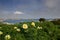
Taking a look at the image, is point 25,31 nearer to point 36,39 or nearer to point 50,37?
point 36,39

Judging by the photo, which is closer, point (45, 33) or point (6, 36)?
point (6, 36)

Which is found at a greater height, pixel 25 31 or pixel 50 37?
pixel 25 31

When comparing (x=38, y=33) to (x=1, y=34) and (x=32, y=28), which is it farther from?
(x=1, y=34)

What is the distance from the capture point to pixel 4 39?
6.90 meters

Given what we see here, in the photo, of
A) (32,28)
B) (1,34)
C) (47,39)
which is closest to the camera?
(1,34)

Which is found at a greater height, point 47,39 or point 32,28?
point 32,28

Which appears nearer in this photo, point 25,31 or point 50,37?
point 25,31

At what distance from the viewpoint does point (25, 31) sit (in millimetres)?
7383

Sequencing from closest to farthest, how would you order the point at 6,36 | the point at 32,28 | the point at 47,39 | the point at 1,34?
the point at 6,36
the point at 1,34
the point at 32,28
the point at 47,39

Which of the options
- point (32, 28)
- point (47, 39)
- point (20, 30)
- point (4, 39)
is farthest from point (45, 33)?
point (4, 39)

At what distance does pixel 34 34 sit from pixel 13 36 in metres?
0.99

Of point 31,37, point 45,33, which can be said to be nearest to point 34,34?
point 31,37

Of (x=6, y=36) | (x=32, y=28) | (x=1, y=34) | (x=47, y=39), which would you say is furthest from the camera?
(x=47, y=39)

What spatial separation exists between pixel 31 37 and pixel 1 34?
1268 millimetres
